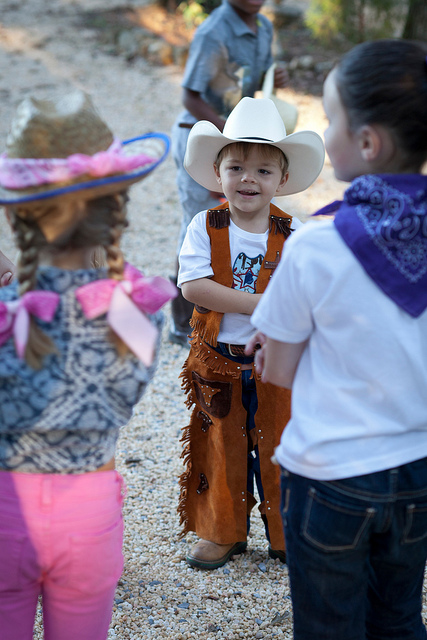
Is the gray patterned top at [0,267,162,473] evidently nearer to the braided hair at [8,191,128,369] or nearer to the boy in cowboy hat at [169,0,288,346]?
the braided hair at [8,191,128,369]

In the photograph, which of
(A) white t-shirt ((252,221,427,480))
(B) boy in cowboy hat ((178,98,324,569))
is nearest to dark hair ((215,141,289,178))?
(B) boy in cowboy hat ((178,98,324,569))

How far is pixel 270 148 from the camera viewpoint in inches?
94.1

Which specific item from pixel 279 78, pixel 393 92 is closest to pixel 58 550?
pixel 393 92

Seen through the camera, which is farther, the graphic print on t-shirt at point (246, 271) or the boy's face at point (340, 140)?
the graphic print on t-shirt at point (246, 271)

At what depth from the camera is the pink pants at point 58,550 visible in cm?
143

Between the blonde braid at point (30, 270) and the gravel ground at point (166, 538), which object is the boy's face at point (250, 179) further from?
the blonde braid at point (30, 270)

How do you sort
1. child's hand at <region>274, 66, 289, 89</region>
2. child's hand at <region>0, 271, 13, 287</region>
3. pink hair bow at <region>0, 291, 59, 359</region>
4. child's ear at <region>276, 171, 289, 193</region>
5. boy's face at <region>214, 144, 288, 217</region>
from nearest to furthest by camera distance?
pink hair bow at <region>0, 291, 59, 359</region> → child's hand at <region>0, 271, 13, 287</region> → boy's face at <region>214, 144, 288, 217</region> → child's ear at <region>276, 171, 289, 193</region> → child's hand at <region>274, 66, 289, 89</region>

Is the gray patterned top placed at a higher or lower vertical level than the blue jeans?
higher

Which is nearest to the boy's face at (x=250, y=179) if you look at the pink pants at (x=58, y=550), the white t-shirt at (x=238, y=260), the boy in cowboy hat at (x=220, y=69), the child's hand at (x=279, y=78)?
the white t-shirt at (x=238, y=260)

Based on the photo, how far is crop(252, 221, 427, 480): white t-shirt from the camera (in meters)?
1.37

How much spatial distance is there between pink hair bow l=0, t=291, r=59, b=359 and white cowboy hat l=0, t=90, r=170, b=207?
0.19m

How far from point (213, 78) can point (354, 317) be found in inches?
110

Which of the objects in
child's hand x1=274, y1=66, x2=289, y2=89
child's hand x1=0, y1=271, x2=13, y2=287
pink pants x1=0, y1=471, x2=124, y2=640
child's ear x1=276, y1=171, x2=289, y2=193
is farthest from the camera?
child's hand x1=274, y1=66, x2=289, y2=89

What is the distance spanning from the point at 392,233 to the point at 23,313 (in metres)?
0.75
